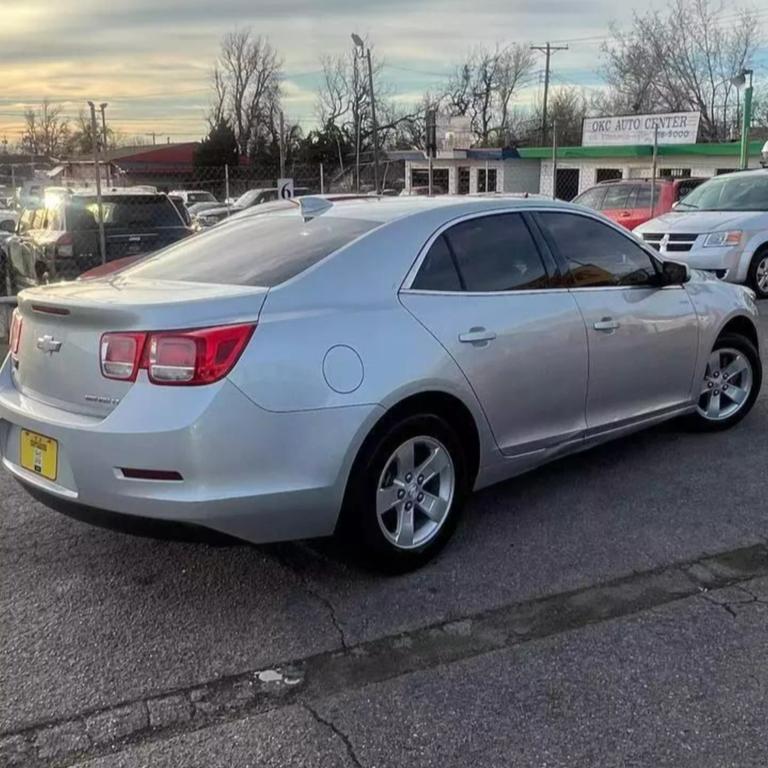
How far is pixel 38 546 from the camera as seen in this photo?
4184mm

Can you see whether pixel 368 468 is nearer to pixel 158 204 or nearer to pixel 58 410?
pixel 58 410

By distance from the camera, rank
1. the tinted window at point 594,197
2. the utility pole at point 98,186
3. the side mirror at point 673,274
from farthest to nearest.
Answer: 1. the tinted window at point 594,197
2. the utility pole at point 98,186
3. the side mirror at point 673,274

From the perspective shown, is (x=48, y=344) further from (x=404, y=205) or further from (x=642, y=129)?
(x=642, y=129)

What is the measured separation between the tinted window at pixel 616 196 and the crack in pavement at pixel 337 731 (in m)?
14.4

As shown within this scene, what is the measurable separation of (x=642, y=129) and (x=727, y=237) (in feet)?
53.8

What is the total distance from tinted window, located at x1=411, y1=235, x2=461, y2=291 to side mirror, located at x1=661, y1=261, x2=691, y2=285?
1.65 meters

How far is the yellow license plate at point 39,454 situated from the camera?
3418 millimetres

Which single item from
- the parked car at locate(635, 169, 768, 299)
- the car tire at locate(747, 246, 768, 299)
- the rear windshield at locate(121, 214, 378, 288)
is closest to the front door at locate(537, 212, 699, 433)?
the rear windshield at locate(121, 214, 378, 288)

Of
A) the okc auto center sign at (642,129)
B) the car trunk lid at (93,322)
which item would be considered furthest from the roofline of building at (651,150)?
the car trunk lid at (93,322)

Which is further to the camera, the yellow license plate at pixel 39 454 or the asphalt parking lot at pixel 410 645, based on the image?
the yellow license plate at pixel 39 454

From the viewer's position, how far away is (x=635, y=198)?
51.8 ft

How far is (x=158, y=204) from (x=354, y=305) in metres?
9.21

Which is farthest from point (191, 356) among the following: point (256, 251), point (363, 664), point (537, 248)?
point (537, 248)

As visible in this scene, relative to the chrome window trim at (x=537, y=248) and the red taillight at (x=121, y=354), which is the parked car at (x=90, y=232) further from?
the red taillight at (x=121, y=354)
